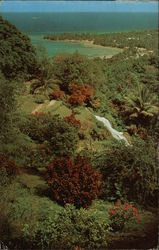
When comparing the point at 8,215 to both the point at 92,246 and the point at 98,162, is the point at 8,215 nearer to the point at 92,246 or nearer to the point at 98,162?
the point at 92,246

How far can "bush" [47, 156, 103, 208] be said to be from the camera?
6.46 m

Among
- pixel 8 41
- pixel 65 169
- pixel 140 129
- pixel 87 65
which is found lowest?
pixel 140 129

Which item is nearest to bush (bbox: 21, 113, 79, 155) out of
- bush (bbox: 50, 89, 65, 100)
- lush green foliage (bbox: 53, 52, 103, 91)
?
bush (bbox: 50, 89, 65, 100)

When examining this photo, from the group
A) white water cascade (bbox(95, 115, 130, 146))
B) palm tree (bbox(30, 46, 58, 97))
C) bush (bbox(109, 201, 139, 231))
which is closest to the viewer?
bush (bbox(109, 201, 139, 231))

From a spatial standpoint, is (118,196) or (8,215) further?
(118,196)

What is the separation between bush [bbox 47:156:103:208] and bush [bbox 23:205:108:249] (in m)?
0.61

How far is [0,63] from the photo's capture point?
1249cm

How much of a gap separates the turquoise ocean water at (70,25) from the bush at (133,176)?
18.0 feet

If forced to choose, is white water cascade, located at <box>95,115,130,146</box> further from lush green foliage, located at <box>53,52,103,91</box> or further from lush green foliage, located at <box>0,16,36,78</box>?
lush green foliage, located at <box>0,16,36,78</box>

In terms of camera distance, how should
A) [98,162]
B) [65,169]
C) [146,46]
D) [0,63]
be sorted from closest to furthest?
1. [65,169]
2. [98,162]
3. [0,63]
4. [146,46]

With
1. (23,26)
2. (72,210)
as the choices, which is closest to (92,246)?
(72,210)

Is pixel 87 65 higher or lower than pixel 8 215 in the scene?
higher

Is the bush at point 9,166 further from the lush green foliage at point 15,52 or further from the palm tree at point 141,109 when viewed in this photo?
the palm tree at point 141,109

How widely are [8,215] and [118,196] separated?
2413mm
